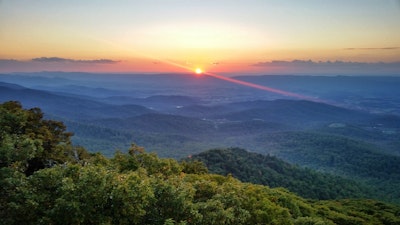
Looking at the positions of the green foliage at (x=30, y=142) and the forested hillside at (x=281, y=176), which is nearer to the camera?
the green foliage at (x=30, y=142)

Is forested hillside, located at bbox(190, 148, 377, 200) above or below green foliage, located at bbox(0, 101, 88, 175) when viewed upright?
below

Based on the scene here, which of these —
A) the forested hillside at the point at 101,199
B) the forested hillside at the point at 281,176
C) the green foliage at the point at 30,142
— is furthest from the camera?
the forested hillside at the point at 281,176

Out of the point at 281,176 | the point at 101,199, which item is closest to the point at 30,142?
the point at 101,199

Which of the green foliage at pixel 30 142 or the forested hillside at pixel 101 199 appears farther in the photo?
the green foliage at pixel 30 142

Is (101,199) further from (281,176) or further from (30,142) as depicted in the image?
(281,176)

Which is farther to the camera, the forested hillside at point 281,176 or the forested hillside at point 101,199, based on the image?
the forested hillside at point 281,176

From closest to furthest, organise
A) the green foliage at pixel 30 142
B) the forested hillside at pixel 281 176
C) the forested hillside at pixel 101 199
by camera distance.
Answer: the forested hillside at pixel 101 199, the green foliage at pixel 30 142, the forested hillside at pixel 281 176

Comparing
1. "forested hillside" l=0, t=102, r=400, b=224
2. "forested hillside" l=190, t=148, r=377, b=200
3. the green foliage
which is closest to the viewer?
"forested hillside" l=0, t=102, r=400, b=224

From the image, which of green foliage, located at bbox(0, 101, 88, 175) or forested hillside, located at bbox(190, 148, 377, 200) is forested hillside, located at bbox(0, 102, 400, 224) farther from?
forested hillside, located at bbox(190, 148, 377, 200)

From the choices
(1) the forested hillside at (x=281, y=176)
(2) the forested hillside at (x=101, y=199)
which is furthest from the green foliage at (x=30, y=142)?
(1) the forested hillside at (x=281, y=176)

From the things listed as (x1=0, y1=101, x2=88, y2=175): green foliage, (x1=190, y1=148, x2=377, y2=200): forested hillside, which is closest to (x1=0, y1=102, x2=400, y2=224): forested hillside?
(x1=0, y1=101, x2=88, y2=175): green foliage

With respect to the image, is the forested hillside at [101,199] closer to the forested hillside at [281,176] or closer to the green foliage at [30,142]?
the green foliage at [30,142]

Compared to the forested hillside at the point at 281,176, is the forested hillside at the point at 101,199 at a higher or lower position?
higher
